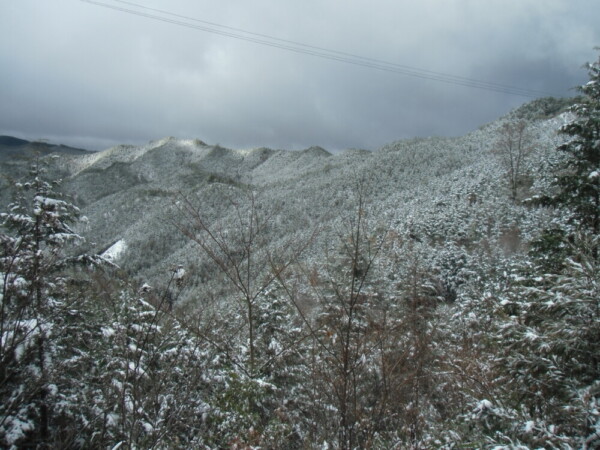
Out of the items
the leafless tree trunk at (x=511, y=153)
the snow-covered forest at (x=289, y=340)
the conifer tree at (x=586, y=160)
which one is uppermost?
the leafless tree trunk at (x=511, y=153)

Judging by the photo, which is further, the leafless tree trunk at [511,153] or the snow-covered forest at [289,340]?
the leafless tree trunk at [511,153]

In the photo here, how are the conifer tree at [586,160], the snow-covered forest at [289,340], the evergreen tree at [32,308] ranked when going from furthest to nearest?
the conifer tree at [586,160], the snow-covered forest at [289,340], the evergreen tree at [32,308]

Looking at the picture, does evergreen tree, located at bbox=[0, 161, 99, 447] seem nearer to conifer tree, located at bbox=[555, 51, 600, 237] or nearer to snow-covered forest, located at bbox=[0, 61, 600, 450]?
snow-covered forest, located at bbox=[0, 61, 600, 450]

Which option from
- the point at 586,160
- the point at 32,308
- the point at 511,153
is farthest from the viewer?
the point at 511,153

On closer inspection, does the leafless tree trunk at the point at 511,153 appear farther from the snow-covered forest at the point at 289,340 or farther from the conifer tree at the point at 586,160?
the conifer tree at the point at 586,160

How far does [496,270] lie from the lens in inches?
671

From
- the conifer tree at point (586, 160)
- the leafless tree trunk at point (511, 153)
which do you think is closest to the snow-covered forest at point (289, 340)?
the conifer tree at point (586, 160)

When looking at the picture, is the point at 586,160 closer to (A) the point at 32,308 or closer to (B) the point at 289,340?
(B) the point at 289,340

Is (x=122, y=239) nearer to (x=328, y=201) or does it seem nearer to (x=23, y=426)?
(x=328, y=201)

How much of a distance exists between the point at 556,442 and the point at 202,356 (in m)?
4.72

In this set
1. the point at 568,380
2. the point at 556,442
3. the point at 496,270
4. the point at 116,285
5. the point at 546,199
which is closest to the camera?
the point at 556,442

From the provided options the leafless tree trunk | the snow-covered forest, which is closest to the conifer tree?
the snow-covered forest

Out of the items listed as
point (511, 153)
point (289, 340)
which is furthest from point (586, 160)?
point (511, 153)

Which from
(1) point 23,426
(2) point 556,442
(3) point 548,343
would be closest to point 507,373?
(3) point 548,343
